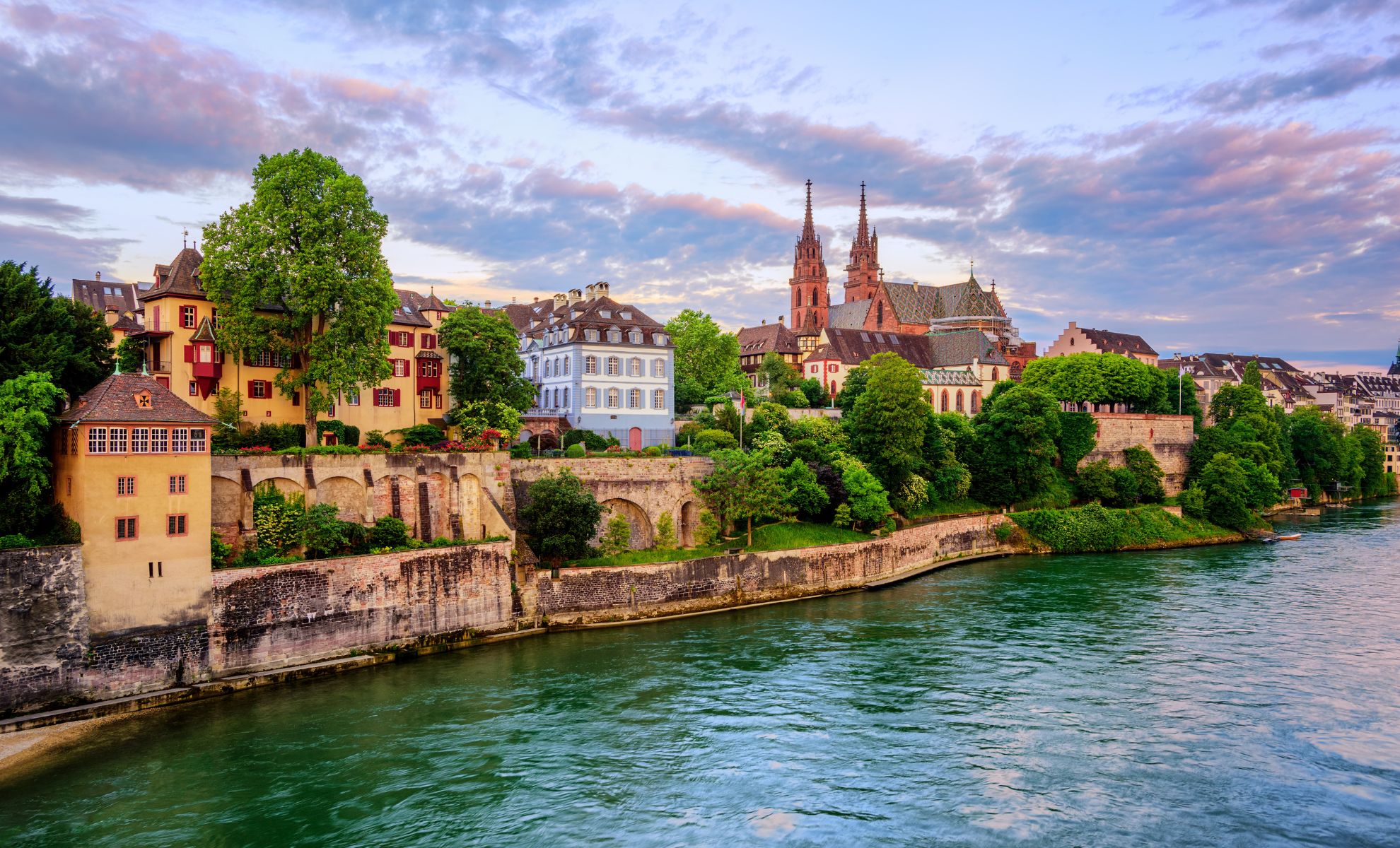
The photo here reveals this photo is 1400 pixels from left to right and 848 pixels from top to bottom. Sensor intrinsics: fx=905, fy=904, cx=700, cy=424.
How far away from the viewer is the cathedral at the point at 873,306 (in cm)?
11269

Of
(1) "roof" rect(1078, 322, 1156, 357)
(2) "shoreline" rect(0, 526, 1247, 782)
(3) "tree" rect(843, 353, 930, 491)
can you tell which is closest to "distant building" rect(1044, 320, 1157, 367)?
(1) "roof" rect(1078, 322, 1156, 357)

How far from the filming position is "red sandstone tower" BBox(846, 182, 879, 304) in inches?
4973

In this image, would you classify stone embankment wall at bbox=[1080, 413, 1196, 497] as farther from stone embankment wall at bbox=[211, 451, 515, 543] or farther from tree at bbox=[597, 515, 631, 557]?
stone embankment wall at bbox=[211, 451, 515, 543]

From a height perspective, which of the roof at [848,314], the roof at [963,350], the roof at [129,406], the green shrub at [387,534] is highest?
the roof at [848,314]

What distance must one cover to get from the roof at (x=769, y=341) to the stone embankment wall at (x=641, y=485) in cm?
5407

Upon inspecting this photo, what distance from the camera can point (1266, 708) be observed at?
28312 millimetres

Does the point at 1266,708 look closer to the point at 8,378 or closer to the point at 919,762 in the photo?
the point at 919,762

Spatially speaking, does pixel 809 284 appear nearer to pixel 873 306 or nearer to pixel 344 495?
pixel 873 306

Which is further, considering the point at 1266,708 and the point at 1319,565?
the point at 1319,565

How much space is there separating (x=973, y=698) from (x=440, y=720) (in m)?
16.9

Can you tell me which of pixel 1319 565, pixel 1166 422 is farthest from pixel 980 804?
pixel 1166 422

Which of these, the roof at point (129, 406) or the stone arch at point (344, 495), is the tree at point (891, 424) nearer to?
the stone arch at point (344, 495)

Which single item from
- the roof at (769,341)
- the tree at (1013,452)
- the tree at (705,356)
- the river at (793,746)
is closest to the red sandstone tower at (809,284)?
the roof at (769,341)

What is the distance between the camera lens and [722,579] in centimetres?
4312
